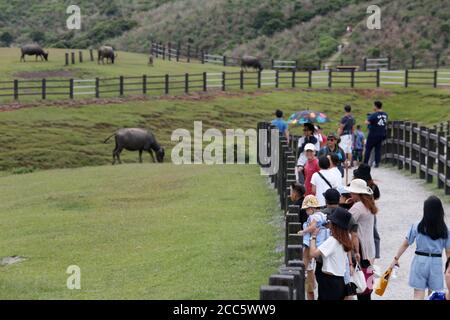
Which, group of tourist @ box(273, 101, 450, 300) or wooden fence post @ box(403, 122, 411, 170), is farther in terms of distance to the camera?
wooden fence post @ box(403, 122, 411, 170)

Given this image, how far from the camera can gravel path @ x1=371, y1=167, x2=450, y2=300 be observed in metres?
13.2

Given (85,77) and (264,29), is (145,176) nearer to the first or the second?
(85,77)

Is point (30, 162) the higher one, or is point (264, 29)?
point (264, 29)

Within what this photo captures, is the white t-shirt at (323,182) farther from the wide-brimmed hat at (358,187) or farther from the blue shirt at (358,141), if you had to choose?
the blue shirt at (358,141)

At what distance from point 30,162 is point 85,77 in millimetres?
15716

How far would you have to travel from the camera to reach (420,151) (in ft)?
80.1

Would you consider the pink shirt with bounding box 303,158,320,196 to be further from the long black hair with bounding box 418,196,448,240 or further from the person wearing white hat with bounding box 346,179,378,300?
the long black hair with bounding box 418,196,448,240

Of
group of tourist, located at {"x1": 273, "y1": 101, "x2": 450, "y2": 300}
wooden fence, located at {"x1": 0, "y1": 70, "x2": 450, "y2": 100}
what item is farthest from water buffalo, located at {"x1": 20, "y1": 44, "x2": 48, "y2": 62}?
group of tourist, located at {"x1": 273, "y1": 101, "x2": 450, "y2": 300}

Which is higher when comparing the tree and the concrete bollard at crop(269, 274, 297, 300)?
the tree

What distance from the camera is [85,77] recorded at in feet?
165

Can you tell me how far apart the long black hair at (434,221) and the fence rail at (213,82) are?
34.2 metres

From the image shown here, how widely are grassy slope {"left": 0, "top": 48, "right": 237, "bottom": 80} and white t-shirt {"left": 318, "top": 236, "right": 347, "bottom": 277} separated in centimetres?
3992

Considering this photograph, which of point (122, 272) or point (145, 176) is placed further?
point (145, 176)

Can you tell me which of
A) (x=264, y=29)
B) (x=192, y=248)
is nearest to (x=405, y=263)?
(x=192, y=248)
